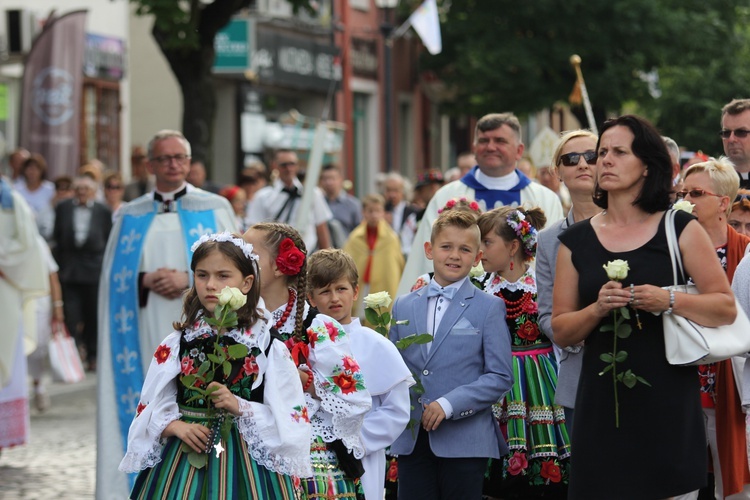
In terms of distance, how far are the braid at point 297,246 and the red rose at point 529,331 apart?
1.51 m

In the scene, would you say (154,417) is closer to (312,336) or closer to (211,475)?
(211,475)

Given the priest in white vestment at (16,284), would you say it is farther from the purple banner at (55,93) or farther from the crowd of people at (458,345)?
the purple banner at (55,93)

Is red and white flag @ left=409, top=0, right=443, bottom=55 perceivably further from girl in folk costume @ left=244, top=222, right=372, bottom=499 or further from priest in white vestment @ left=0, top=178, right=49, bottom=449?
girl in folk costume @ left=244, top=222, right=372, bottom=499

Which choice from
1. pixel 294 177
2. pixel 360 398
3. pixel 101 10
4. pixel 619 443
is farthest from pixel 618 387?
pixel 101 10

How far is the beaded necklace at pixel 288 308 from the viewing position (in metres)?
→ 6.20

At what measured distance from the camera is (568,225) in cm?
722

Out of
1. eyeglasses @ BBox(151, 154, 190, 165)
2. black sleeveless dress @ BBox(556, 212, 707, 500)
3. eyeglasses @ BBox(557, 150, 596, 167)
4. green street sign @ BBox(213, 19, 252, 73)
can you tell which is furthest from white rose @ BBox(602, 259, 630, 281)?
green street sign @ BBox(213, 19, 252, 73)

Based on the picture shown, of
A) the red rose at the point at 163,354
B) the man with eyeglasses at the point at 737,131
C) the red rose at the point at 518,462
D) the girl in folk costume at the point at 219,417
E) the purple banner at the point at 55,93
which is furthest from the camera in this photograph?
the purple banner at the point at 55,93

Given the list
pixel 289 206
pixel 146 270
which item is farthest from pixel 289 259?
pixel 289 206

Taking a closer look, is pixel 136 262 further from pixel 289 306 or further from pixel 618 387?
pixel 618 387

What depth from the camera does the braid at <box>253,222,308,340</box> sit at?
6.18 m

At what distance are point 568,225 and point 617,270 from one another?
1.82 m

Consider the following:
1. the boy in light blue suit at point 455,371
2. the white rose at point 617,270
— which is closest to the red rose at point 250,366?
the boy in light blue suit at point 455,371

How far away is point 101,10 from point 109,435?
15.7 metres
